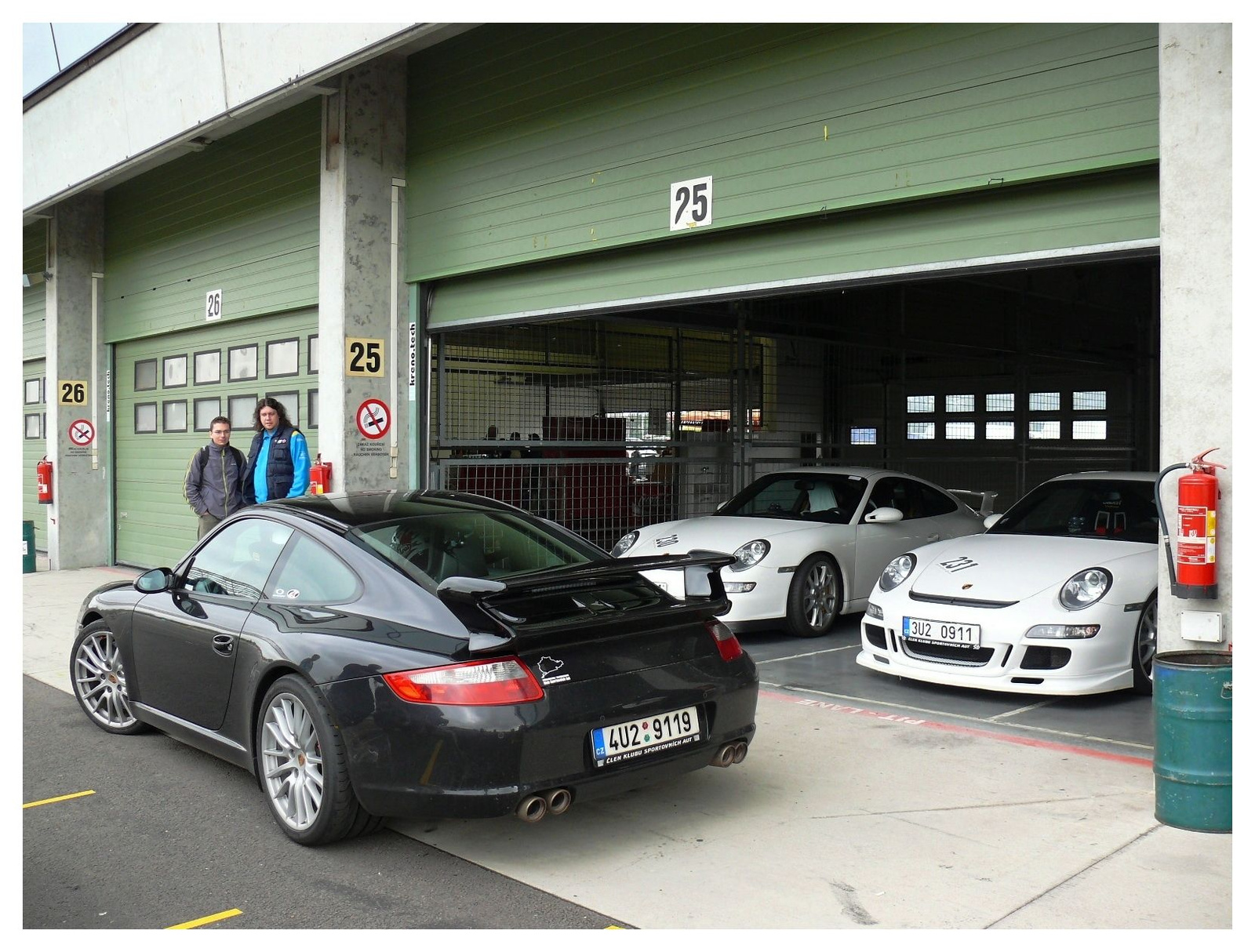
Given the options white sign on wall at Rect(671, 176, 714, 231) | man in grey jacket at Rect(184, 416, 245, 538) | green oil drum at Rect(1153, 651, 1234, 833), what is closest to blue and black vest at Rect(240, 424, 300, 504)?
man in grey jacket at Rect(184, 416, 245, 538)

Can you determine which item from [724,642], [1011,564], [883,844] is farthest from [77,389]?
[883,844]

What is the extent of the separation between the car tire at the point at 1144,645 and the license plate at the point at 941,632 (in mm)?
861

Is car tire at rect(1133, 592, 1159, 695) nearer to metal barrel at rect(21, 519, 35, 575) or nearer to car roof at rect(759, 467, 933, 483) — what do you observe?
car roof at rect(759, 467, 933, 483)

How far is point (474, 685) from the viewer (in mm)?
3670

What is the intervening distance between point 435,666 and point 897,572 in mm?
4024

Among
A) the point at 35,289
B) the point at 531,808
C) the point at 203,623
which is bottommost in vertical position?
the point at 531,808

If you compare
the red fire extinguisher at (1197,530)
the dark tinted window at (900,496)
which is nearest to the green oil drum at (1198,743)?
the red fire extinguisher at (1197,530)

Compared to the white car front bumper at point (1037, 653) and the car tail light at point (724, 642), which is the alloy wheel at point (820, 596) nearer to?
the white car front bumper at point (1037, 653)

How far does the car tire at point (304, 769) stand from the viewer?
12.8ft

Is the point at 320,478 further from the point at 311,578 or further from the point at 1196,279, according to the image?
the point at 1196,279

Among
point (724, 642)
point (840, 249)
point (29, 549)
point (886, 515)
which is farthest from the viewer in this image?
point (29, 549)

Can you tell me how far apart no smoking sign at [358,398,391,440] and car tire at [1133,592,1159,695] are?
6456mm
